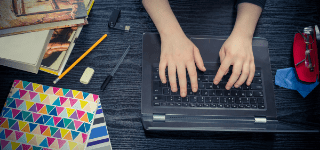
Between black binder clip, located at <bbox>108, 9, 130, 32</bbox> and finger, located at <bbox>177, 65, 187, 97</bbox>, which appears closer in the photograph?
finger, located at <bbox>177, 65, 187, 97</bbox>

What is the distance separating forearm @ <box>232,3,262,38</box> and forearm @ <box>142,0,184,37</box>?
23 cm

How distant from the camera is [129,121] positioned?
667mm

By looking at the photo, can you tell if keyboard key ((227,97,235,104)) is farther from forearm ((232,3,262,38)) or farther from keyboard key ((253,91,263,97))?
forearm ((232,3,262,38))

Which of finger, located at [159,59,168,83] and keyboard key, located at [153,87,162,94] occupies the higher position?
finger, located at [159,59,168,83]

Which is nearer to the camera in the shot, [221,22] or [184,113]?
[184,113]

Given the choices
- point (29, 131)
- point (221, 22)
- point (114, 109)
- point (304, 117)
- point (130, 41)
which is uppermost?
point (221, 22)

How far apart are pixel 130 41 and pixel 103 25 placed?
5.3 inches

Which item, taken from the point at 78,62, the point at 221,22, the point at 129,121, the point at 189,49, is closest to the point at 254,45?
the point at 221,22

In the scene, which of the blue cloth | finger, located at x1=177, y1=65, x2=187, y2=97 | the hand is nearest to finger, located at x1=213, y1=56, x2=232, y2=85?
the hand

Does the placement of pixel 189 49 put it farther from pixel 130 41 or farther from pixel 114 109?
pixel 114 109

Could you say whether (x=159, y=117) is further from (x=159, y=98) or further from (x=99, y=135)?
(x=99, y=135)

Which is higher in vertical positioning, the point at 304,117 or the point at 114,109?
the point at 304,117

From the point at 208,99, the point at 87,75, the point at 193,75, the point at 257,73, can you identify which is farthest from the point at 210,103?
the point at 87,75

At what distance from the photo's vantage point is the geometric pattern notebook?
628 mm
